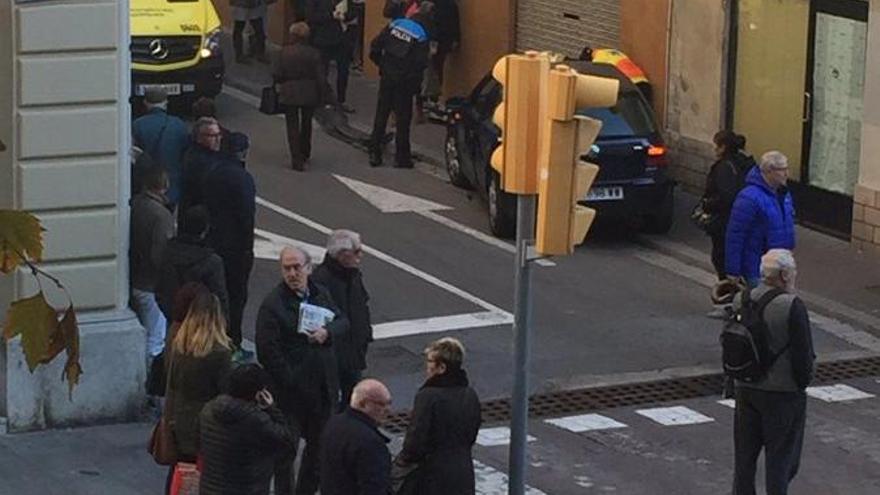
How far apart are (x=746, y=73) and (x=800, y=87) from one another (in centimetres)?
91

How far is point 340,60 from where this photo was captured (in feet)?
80.6

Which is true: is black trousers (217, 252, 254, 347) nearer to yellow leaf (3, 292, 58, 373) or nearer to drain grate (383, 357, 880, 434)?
drain grate (383, 357, 880, 434)

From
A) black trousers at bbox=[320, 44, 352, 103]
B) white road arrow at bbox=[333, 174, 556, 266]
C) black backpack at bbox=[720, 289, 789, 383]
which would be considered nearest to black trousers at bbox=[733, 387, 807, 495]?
black backpack at bbox=[720, 289, 789, 383]

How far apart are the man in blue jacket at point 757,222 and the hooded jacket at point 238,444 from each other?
217 inches

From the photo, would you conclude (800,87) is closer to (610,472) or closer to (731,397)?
(731,397)

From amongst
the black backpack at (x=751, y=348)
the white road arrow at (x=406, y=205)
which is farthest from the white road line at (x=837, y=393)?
the white road arrow at (x=406, y=205)

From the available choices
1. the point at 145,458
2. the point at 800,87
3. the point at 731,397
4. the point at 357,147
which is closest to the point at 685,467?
the point at 731,397

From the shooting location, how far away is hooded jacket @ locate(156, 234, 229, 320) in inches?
466

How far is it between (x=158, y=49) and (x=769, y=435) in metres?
14.0

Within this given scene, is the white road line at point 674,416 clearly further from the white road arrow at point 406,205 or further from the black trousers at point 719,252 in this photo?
the white road arrow at point 406,205

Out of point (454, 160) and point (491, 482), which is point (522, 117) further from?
point (454, 160)

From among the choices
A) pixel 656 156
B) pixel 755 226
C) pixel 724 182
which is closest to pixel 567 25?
pixel 656 156

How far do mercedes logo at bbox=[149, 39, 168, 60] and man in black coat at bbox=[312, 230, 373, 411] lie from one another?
12256 mm

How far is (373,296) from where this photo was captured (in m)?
16.1
